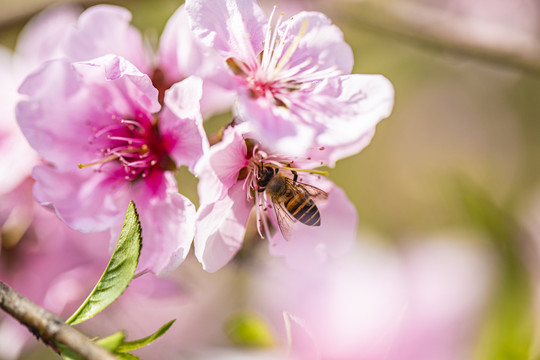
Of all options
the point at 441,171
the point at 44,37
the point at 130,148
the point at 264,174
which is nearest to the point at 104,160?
the point at 130,148

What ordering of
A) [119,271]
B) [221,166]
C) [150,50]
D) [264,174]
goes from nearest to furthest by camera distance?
[119,271]
[221,166]
[264,174]
[150,50]

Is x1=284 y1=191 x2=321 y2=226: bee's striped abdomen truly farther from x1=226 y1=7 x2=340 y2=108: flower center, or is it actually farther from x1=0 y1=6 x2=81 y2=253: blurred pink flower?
x1=0 y1=6 x2=81 y2=253: blurred pink flower

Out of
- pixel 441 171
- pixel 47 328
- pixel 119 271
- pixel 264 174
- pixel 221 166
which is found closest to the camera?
pixel 47 328

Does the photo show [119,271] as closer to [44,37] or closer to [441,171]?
[44,37]

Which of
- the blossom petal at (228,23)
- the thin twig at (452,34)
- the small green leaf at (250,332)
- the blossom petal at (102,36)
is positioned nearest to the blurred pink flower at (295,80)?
the blossom petal at (228,23)

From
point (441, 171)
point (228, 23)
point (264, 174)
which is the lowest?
point (441, 171)

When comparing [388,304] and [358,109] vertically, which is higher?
[358,109]
